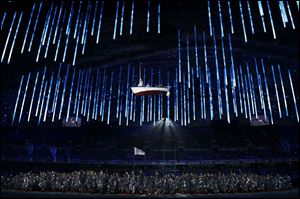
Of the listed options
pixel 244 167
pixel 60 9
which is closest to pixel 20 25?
pixel 60 9

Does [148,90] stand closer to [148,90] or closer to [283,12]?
[148,90]

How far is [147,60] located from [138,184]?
422 inches

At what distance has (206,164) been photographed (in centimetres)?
3008

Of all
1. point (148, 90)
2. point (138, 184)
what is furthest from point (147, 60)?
point (138, 184)

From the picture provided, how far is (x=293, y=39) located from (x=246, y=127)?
18953 mm

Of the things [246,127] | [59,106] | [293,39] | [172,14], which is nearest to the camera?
[172,14]

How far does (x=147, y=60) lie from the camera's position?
20719 mm

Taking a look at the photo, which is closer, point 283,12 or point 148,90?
point 283,12

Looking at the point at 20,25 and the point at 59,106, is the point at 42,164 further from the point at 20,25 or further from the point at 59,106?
the point at 20,25

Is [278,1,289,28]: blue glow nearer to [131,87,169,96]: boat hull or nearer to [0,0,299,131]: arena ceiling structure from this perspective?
[0,0,299,131]: arena ceiling structure

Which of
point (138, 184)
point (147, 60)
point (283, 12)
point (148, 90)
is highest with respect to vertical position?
point (147, 60)

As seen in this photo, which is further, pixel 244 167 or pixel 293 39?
pixel 244 167

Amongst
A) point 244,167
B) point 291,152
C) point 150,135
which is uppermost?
point 150,135

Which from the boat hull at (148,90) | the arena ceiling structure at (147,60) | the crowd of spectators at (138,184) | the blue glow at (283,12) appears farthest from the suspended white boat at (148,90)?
the blue glow at (283,12)
